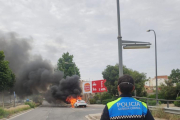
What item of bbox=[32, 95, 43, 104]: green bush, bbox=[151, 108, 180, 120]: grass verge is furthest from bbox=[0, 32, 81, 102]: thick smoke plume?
bbox=[151, 108, 180, 120]: grass verge

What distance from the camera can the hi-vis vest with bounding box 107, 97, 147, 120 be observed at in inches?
95.3

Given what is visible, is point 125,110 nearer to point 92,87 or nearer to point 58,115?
point 58,115

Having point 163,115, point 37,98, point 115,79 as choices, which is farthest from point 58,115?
point 37,98

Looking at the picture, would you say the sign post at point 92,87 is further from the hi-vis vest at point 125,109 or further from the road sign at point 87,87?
the hi-vis vest at point 125,109

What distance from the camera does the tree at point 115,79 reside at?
35219 mm

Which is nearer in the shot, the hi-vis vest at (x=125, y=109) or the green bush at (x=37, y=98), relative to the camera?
the hi-vis vest at (x=125, y=109)

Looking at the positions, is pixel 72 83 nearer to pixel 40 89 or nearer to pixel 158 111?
pixel 40 89

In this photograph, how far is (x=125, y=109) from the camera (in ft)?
7.95

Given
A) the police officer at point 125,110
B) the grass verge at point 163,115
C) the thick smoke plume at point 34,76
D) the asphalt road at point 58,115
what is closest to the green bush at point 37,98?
the thick smoke plume at point 34,76

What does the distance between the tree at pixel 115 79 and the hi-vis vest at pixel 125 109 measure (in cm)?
3258

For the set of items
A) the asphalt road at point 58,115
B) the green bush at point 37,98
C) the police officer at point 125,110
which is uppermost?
the police officer at point 125,110

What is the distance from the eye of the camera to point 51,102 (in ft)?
150

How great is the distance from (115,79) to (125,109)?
34624mm

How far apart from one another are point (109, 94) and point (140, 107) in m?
35.8
